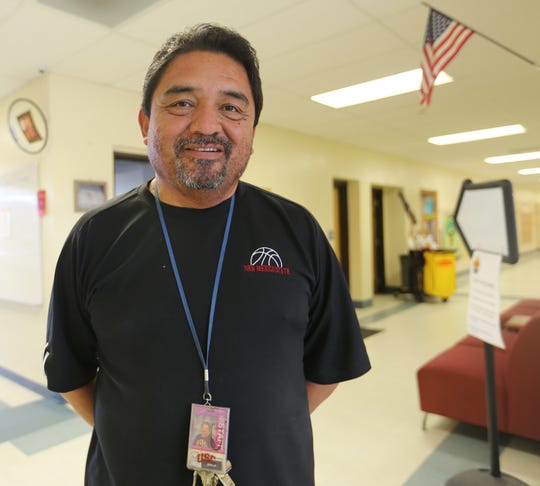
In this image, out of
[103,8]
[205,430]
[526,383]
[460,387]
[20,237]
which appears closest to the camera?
[205,430]

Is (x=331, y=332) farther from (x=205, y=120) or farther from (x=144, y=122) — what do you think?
(x=144, y=122)

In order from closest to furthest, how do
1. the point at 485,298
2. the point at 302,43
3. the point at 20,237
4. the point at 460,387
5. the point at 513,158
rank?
the point at 485,298 → the point at 460,387 → the point at 302,43 → the point at 20,237 → the point at 513,158

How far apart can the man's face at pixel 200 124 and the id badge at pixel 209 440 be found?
0.50m

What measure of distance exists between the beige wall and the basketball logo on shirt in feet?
10.3

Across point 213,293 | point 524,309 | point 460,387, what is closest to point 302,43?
point 460,387

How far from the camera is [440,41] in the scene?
2805 mm

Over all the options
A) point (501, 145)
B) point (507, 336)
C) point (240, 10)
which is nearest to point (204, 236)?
point (240, 10)

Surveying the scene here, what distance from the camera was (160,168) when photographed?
1.06m

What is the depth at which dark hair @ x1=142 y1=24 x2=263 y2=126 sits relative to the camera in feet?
3.50

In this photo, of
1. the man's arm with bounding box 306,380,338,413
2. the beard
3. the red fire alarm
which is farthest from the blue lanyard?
the red fire alarm

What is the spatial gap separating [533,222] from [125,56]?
70.1ft

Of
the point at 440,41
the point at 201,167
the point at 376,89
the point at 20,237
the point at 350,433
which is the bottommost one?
the point at 350,433

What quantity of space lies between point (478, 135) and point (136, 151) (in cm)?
555

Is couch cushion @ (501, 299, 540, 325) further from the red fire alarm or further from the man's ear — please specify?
the red fire alarm
